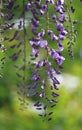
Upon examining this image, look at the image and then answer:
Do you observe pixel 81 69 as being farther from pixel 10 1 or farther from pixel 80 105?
pixel 10 1

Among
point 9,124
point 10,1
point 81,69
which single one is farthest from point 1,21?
point 81,69

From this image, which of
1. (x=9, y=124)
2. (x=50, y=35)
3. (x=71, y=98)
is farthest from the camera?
(x=71, y=98)

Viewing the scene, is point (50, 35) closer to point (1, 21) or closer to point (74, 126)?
point (1, 21)

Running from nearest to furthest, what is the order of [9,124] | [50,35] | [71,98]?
[50,35]
[9,124]
[71,98]

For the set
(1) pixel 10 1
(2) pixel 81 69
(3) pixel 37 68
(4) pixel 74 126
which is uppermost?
(1) pixel 10 1

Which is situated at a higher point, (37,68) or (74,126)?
(37,68)

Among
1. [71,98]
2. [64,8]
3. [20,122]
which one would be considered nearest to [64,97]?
[71,98]

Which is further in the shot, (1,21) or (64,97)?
(64,97)
